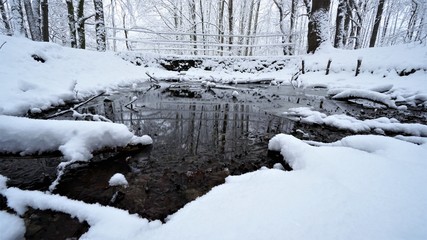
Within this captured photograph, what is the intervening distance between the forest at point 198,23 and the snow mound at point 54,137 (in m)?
8.36

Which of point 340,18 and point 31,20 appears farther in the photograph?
point 340,18

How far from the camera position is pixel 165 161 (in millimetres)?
2484

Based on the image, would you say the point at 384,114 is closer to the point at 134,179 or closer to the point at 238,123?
the point at 238,123

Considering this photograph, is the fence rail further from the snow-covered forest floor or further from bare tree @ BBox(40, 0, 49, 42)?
the snow-covered forest floor

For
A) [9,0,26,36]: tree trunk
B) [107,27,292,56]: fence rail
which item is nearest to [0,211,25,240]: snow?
[9,0,26,36]: tree trunk

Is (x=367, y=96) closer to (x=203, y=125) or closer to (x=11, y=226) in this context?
(x=203, y=125)

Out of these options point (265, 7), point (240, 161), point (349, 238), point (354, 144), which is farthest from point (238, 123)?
point (265, 7)

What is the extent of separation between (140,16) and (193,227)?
910 inches

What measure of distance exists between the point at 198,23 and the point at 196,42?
5102mm

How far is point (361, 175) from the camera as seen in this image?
1747mm

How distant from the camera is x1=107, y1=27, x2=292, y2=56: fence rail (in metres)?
12.4

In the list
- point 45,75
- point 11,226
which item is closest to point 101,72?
point 45,75

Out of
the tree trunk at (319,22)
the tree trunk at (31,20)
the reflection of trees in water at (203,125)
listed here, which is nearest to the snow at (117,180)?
the reflection of trees in water at (203,125)

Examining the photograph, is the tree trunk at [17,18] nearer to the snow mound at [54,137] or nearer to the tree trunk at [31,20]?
the tree trunk at [31,20]
